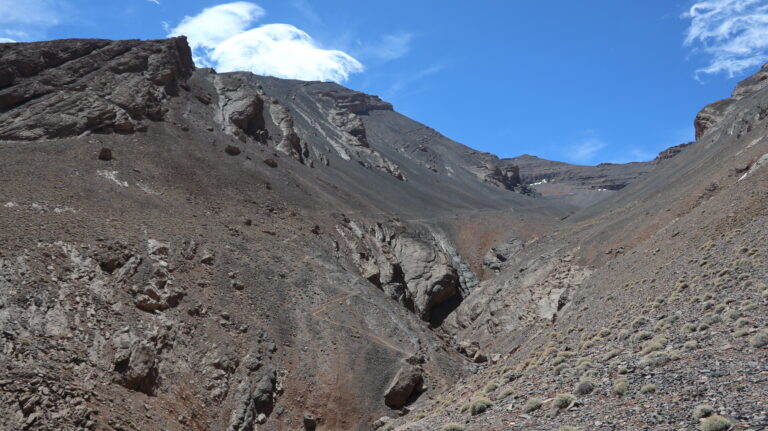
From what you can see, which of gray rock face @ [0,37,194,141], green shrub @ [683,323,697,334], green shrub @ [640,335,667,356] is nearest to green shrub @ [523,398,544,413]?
green shrub @ [640,335,667,356]

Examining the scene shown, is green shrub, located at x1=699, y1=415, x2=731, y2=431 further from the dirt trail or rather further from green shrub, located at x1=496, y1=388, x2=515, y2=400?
the dirt trail

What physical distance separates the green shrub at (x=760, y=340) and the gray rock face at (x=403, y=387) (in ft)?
60.2

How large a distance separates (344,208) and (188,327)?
1046 inches

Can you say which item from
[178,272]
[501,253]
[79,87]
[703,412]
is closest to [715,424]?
[703,412]

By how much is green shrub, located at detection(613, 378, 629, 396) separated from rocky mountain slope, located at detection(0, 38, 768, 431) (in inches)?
11.7

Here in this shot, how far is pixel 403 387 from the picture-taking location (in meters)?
26.1

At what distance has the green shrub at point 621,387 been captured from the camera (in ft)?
32.6

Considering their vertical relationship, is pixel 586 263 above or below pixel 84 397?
above

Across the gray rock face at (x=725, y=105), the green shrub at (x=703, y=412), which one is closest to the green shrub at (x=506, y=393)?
the green shrub at (x=703, y=412)

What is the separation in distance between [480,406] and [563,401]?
3.21 m

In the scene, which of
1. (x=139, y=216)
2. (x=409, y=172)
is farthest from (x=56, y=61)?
(x=409, y=172)

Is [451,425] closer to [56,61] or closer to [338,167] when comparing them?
[56,61]

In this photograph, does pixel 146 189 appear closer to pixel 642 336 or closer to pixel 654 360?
pixel 642 336

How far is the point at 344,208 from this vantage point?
49750mm
